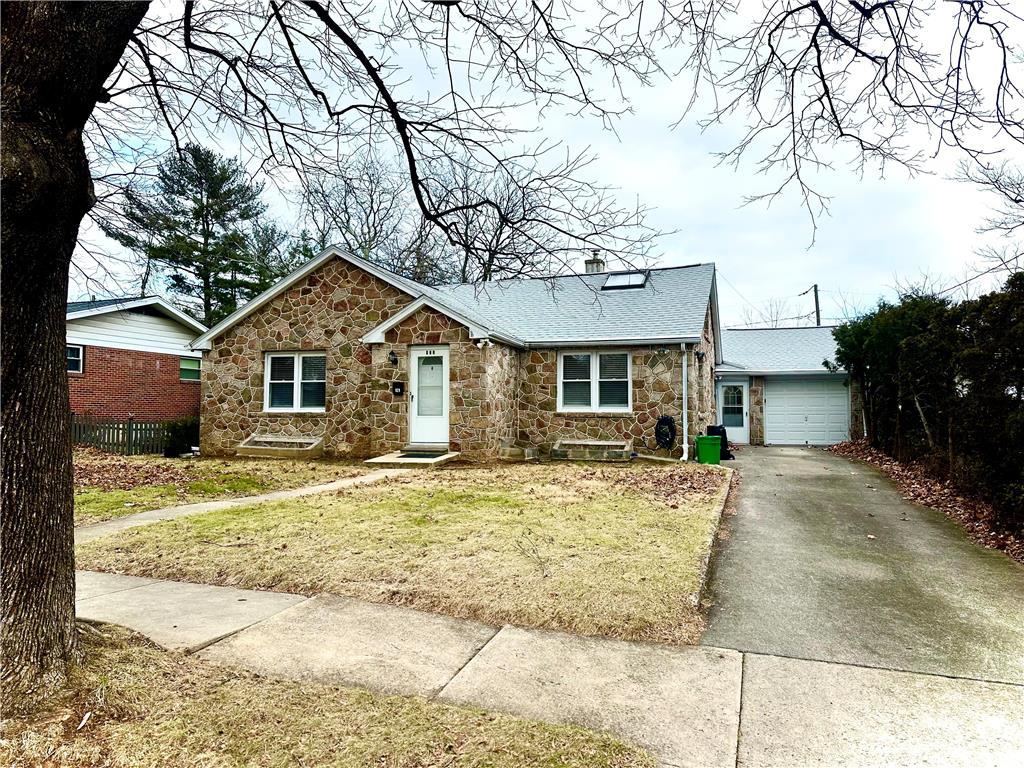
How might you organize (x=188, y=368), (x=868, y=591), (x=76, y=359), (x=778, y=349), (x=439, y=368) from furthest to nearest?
(x=188, y=368) → (x=778, y=349) → (x=76, y=359) → (x=439, y=368) → (x=868, y=591)

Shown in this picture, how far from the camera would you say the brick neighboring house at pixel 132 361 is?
1859 cm

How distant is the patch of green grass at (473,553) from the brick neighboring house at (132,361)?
41.1ft


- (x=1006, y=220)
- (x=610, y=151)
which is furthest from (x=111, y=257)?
(x=1006, y=220)

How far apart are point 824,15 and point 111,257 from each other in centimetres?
697

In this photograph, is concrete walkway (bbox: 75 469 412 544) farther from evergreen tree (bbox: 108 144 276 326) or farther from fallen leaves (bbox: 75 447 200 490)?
evergreen tree (bbox: 108 144 276 326)

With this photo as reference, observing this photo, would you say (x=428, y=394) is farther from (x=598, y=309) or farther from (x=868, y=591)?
(x=868, y=591)

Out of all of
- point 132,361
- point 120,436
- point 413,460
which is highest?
point 132,361

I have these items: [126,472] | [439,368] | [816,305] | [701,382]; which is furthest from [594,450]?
[816,305]

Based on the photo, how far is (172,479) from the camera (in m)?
11.0

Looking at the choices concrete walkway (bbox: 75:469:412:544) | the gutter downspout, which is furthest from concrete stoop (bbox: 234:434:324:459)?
the gutter downspout

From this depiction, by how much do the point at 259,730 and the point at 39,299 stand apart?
2153mm

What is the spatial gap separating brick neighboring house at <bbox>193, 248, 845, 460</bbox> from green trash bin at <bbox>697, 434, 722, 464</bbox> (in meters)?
0.41

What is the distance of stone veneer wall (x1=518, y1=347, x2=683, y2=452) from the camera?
556 inches

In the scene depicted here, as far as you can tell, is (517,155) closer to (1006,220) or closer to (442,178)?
(442,178)
